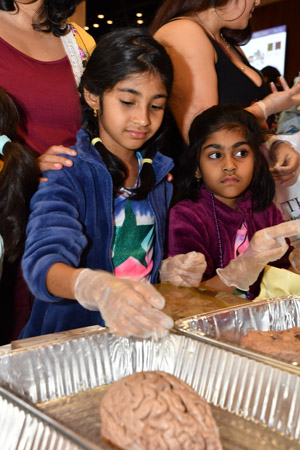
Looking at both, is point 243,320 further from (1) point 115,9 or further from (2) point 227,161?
(1) point 115,9

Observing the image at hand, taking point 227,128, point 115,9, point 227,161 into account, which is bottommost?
point 227,161

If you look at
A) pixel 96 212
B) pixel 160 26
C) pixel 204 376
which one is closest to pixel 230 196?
pixel 96 212

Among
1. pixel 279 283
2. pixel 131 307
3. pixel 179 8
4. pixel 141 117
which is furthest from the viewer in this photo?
pixel 179 8

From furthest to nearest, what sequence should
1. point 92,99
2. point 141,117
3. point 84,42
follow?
point 84,42 < point 92,99 < point 141,117

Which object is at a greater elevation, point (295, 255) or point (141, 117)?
point (141, 117)

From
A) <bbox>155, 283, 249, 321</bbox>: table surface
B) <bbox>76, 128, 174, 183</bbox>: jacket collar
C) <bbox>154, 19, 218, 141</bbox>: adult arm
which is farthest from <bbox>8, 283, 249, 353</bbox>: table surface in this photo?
<bbox>154, 19, 218, 141</bbox>: adult arm

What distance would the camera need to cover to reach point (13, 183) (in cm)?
128

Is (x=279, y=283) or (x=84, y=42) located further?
(x=84, y=42)

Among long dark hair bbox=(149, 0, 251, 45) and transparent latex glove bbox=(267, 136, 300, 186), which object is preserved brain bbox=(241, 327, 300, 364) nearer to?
transparent latex glove bbox=(267, 136, 300, 186)

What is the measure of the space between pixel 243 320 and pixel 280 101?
48.1 inches

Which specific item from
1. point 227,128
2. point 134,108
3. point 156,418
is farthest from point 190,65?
point 156,418

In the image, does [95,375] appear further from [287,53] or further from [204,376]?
[287,53]

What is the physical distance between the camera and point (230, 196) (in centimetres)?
181

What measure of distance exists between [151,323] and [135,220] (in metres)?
0.63
